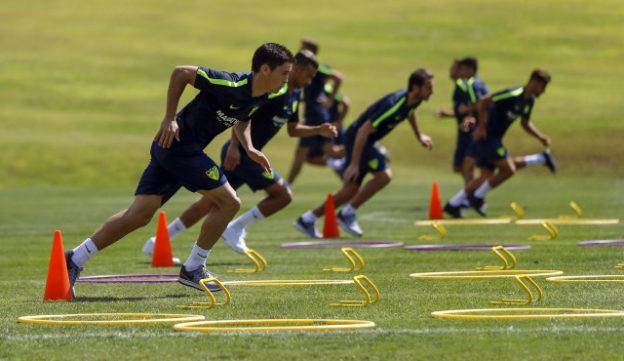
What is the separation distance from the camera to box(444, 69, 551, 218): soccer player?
23.6m

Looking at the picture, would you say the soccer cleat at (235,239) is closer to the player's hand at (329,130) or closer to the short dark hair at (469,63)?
the player's hand at (329,130)

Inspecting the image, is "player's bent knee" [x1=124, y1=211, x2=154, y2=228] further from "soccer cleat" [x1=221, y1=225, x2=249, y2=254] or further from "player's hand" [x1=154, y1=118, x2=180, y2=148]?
"soccer cleat" [x1=221, y1=225, x2=249, y2=254]

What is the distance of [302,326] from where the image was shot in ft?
29.9

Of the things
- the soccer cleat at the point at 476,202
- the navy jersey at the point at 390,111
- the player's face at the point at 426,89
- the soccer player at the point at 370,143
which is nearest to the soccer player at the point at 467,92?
the soccer cleat at the point at 476,202

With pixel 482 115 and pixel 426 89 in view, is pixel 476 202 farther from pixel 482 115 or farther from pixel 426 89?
pixel 426 89

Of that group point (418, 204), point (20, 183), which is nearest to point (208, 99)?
point (418, 204)

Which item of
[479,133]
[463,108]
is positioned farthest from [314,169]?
[479,133]

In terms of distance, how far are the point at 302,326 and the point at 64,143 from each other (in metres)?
43.4

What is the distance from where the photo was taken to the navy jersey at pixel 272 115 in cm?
1591

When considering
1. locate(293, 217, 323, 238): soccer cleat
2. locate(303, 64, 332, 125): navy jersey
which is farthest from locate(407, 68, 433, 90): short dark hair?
locate(303, 64, 332, 125): navy jersey

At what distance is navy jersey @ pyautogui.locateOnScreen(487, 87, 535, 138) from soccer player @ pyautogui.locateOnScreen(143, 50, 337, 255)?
25.9ft

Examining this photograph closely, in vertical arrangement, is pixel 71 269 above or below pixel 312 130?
below

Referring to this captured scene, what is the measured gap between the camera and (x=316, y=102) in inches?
1147

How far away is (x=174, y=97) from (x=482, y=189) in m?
13.0
